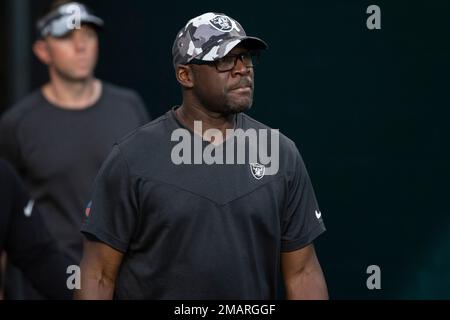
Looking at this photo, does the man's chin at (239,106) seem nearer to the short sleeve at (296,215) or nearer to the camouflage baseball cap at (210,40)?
the camouflage baseball cap at (210,40)

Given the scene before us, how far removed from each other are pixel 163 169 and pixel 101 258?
47 cm

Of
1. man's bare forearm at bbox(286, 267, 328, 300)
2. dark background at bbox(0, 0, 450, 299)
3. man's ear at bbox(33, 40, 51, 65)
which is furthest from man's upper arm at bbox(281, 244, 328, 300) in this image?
man's ear at bbox(33, 40, 51, 65)

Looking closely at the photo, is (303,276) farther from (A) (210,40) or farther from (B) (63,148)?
(B) (63,148)

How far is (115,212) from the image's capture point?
193 inches

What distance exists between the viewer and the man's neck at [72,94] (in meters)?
7.82

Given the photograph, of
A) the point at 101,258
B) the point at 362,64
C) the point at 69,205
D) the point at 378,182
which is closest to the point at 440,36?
the point at 362,64

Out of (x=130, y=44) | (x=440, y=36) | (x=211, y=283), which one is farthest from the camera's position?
(x=130, y=44)

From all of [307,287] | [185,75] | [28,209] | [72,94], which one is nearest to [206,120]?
[185,75]

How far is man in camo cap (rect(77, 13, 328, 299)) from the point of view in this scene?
16.0ft

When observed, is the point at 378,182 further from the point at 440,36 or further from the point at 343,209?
the point at 440,36

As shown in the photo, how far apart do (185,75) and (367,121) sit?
8.65ft

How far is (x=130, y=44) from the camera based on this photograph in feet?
28.9

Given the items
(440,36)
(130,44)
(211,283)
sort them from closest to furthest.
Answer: (211,283) < (440,36) < (130,44)

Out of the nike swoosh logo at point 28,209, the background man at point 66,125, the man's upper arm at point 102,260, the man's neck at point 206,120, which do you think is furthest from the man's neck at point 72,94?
the man's upper arm at point 102,260
